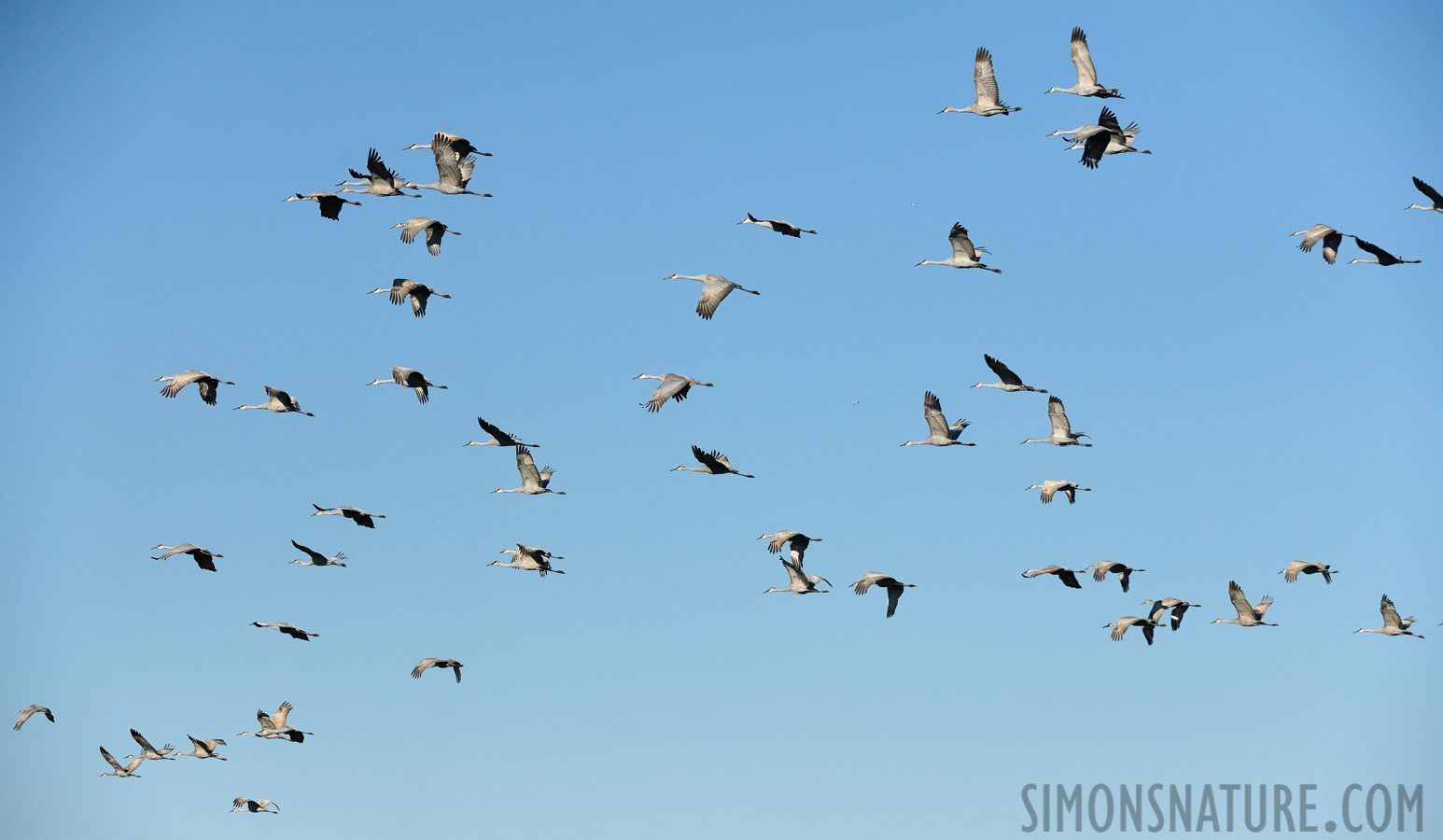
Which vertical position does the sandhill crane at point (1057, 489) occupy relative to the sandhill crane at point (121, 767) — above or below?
above

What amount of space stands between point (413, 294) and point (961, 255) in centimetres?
1393

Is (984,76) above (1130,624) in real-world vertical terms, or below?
above

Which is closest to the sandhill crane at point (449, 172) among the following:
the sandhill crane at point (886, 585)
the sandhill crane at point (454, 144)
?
the sandhill crane at point (454, 144)

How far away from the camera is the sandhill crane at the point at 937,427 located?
5034 cm

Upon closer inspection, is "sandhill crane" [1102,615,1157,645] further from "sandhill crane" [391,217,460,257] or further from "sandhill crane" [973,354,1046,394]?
"sandhill crane" [391,217,460,257]

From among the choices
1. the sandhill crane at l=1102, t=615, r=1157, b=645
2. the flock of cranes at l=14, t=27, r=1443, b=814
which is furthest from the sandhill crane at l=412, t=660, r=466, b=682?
the sandhill crane at l=1102, t=615, r=1157, b=645

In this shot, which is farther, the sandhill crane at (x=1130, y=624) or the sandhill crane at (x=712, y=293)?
the sandhill crane at (x=1130, y=624)

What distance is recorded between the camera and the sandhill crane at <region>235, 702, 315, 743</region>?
54.6m

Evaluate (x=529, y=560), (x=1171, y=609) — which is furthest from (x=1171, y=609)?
(x=529, y=560)

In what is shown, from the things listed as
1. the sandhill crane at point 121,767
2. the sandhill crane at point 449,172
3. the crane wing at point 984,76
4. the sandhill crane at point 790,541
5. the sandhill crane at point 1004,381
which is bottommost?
the sandhill crane at point 121,767

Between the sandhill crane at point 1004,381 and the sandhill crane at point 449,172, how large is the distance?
13186mm

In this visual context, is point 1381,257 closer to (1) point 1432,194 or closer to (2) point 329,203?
(1) point 1432,194

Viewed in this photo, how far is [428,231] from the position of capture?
48.2 m

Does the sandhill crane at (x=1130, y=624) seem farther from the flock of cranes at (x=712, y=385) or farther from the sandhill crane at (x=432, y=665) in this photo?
the sandhill crane at (x=432, y=665)
